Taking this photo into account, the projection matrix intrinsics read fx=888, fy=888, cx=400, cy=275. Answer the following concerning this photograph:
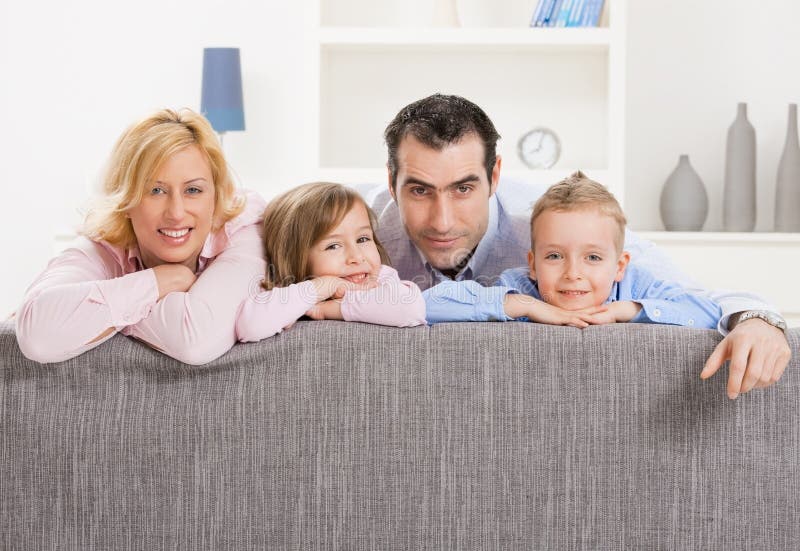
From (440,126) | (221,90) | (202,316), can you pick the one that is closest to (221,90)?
(221,90)

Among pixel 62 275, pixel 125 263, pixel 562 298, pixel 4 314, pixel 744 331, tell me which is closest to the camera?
pixel 744 331

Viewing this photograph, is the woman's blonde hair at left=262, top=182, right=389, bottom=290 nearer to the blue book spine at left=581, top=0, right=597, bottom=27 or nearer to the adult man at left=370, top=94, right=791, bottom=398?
the adult man at left=370, top=94, right=791, bottom=398

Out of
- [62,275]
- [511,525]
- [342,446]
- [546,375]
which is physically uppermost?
[62,275]

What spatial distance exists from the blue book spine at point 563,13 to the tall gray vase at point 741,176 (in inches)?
29.9

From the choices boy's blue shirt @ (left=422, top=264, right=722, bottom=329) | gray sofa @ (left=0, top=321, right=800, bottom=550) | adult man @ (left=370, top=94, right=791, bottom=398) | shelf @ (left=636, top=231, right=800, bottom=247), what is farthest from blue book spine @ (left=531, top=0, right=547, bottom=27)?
gray sofa @ (left=0, top=321, right=800, bottom=550)

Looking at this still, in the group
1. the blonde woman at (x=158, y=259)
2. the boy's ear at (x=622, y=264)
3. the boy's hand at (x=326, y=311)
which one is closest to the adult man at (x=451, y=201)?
the boy's ear at (x=622, y=264)

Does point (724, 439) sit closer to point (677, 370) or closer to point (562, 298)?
point (677, 370)

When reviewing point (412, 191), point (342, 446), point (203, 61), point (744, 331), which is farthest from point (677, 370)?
point (203, 61)

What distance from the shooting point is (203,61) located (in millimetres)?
3566

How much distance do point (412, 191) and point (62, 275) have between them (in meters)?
0.83

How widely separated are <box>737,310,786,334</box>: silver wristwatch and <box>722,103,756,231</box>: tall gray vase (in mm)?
2234

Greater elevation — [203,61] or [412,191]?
[203,61]

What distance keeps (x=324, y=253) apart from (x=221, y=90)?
6.49ft

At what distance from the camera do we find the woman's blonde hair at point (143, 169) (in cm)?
163
